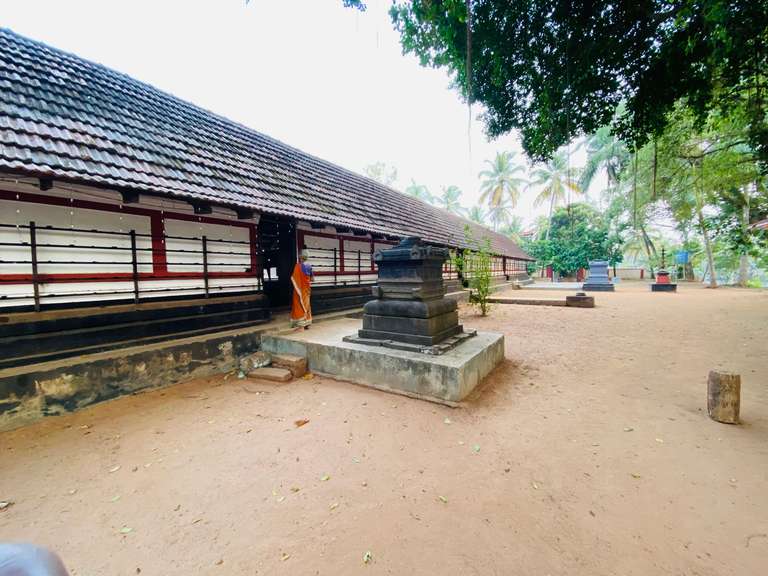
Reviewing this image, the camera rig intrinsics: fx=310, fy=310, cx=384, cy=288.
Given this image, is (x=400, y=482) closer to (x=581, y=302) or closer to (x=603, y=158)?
(x=581, y=302)

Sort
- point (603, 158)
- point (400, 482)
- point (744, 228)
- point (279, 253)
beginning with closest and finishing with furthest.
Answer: point (400, 482), point (279, 253), point (744, 228), point (603, 158)

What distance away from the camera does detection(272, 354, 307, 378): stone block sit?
17.0ft

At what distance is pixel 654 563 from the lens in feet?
6.00

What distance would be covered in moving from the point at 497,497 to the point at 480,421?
1.21 metres

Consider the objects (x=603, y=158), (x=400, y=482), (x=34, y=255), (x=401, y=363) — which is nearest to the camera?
(x=400, y=482)

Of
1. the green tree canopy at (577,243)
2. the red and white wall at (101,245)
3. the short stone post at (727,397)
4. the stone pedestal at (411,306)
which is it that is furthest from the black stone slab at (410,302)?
the green tree canopy at (577,243)

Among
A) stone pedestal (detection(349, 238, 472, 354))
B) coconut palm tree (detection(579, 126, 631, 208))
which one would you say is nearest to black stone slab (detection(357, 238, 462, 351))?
stone pedestal (detection(349, 238, 472, 354))

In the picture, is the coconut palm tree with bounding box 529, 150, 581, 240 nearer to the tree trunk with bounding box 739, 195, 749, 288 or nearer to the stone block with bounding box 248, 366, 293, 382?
the tree trunk with bounding box 739, 195, 749, 288

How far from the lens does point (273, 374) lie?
5.04 meters

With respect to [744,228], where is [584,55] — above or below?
above

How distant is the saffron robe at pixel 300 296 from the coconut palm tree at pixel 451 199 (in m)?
36.1

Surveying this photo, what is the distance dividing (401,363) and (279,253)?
5169mm

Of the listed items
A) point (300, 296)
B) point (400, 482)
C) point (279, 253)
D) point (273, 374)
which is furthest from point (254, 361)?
point (400, 482)

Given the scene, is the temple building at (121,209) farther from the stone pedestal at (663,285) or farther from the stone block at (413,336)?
the stone pedestal at (663,285)
